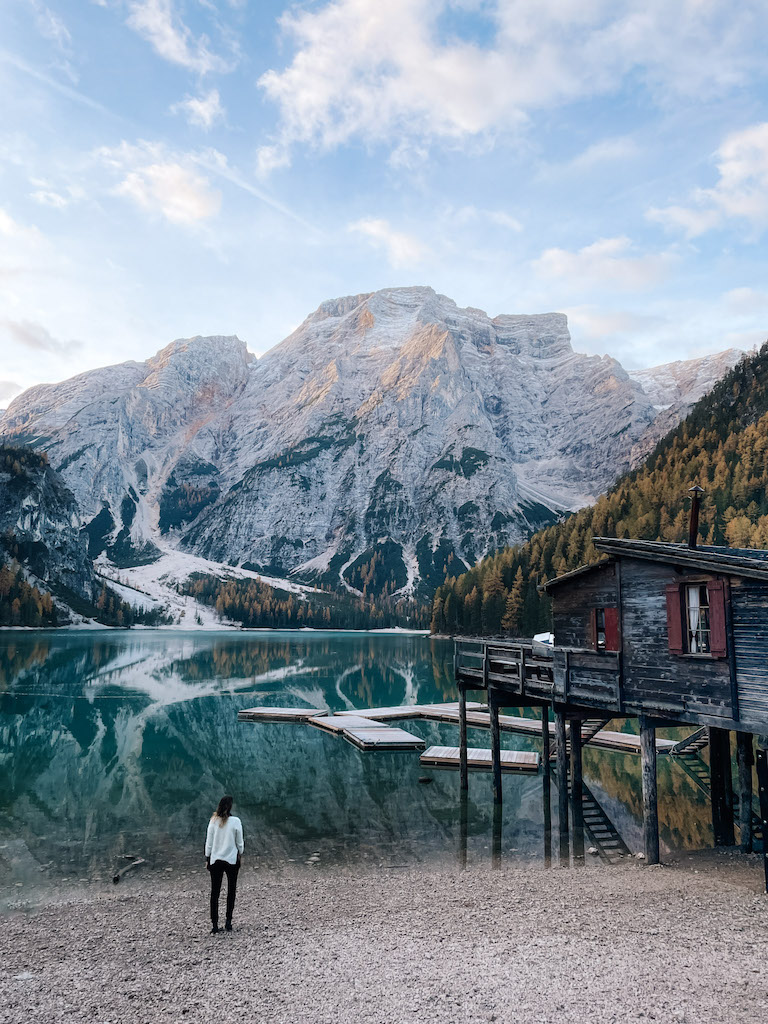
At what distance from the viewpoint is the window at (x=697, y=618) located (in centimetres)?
1919

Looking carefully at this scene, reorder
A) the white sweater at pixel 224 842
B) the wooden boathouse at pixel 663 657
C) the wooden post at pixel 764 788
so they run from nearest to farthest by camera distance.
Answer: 1. the white sweater at pixel 224 842
2. the wooden post at pixel 764 788
3. the wooden boathouse at pixel 663 657

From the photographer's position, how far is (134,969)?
13.0 meters

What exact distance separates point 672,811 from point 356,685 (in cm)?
5761

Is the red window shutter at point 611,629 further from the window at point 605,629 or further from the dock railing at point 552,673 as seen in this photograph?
the dock railing at point 552,673

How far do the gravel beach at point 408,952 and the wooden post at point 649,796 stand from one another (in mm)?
962

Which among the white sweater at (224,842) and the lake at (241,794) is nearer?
the white sweater at (224,842)

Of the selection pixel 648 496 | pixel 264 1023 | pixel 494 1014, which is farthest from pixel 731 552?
pixel 648 496

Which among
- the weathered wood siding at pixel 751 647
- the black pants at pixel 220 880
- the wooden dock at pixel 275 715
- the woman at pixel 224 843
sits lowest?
the wooden dock at pixel 275 715

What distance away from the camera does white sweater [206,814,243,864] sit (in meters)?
13.7

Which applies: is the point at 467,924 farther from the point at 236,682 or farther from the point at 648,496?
the point at 648,496

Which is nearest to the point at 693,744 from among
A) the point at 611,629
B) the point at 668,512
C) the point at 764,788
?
the point at 611,629

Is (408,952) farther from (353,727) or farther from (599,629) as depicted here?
(353,727)

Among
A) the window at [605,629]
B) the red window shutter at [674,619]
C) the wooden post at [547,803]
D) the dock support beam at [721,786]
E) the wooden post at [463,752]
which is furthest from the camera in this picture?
the wooden post at [463,752]

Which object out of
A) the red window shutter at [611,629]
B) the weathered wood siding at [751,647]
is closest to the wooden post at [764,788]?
the weathered wood siding at [751,647]
